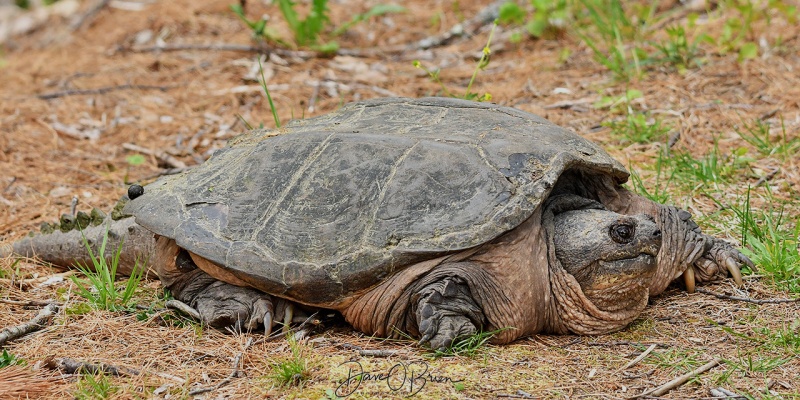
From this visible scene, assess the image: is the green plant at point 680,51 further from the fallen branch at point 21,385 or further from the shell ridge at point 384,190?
the fallen branch at point 21,385

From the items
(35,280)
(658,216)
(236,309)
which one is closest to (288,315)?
(236,309)

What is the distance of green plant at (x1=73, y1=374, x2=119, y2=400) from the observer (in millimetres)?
2778

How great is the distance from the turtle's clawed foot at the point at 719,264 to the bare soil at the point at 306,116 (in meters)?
0.06

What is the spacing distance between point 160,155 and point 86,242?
7.08 ft

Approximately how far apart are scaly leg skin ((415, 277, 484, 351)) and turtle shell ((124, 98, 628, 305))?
14 cm

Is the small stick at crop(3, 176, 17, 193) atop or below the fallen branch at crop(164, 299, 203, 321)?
below

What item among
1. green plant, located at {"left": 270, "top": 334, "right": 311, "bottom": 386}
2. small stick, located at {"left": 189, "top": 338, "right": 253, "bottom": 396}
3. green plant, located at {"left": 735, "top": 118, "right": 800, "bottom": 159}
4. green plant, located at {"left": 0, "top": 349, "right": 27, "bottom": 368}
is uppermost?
green plant, located at {"left": 735, "top": 118, "right": 800, "bottom": 159}

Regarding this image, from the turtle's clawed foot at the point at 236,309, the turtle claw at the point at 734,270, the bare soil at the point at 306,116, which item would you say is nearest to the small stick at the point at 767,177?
the bare soil at the point at 306,116

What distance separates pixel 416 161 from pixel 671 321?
1.28m

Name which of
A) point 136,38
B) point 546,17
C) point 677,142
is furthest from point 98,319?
point 136,38

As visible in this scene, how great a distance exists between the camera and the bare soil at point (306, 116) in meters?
2.93

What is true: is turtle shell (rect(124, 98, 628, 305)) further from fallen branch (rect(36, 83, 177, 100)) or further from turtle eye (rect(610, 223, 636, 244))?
fallen branch (rect(36, 83, 177, 100))

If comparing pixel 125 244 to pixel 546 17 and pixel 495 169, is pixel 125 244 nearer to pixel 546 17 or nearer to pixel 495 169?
pixel 495 169

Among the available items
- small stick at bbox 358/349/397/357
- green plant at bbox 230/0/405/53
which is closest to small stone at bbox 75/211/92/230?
small stick at bbox 358/349/397/357
